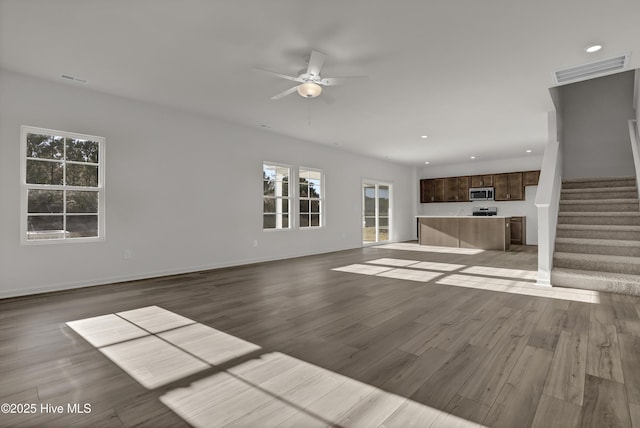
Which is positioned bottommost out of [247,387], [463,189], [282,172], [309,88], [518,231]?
[247,387]

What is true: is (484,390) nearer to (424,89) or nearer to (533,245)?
(424,89)

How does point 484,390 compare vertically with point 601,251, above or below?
below

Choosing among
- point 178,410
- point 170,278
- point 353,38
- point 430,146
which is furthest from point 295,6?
point 430,146

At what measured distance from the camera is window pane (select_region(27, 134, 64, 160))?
398 cm

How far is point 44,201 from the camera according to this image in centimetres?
406

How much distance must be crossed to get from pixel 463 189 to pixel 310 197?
5874 millimetres

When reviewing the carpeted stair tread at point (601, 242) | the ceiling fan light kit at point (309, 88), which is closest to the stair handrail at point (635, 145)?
the carpeted stair tread at point (601, 242)

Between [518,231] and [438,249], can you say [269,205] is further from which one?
[518,231]

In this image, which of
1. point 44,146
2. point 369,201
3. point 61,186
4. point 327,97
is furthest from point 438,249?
point 44,146

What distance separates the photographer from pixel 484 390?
66.8 inches

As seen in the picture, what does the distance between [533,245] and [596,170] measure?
3401mm

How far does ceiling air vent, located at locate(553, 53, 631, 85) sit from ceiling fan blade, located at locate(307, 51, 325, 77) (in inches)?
116

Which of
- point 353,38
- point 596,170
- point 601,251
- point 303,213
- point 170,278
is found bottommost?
point 170,278

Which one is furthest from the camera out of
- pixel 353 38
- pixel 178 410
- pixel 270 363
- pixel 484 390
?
pixel 353 38
